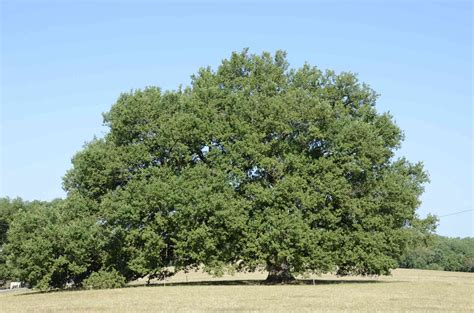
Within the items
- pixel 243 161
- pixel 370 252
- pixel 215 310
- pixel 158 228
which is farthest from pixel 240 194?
pixel 215 310

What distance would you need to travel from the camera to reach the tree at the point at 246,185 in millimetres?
47688

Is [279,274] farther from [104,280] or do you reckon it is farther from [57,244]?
[57,244]

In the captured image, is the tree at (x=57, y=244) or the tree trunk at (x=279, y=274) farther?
the tree trunk at (x=279, y=274)

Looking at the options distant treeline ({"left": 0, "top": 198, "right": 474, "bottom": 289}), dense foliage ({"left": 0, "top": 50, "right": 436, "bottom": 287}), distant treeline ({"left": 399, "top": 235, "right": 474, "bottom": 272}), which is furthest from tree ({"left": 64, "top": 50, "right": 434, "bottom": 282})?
distant treeline ({"left": 399, "top": 235, "right": 474, "bottom": 272})

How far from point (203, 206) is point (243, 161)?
5942 millimetres

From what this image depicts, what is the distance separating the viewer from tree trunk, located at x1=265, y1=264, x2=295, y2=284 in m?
53.3

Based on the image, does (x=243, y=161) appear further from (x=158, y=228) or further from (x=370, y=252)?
(x=370, y=252)

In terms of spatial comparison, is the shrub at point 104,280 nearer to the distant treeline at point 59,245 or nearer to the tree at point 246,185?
the distant treeline at point 59,245

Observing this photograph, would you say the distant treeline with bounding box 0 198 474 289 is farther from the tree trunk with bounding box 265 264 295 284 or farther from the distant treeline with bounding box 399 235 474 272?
the distant treeline with bounding box 399 235 474 272

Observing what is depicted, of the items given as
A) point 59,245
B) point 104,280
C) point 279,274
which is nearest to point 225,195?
point 279,274

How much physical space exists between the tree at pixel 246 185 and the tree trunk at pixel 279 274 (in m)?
0.14

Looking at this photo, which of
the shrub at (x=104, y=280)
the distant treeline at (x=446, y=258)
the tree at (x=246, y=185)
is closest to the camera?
the tree at (x=246, y=185)

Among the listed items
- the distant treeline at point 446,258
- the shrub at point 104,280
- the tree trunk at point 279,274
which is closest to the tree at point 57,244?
the shrub at point 104,280

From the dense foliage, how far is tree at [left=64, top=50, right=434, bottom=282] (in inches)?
4.9
